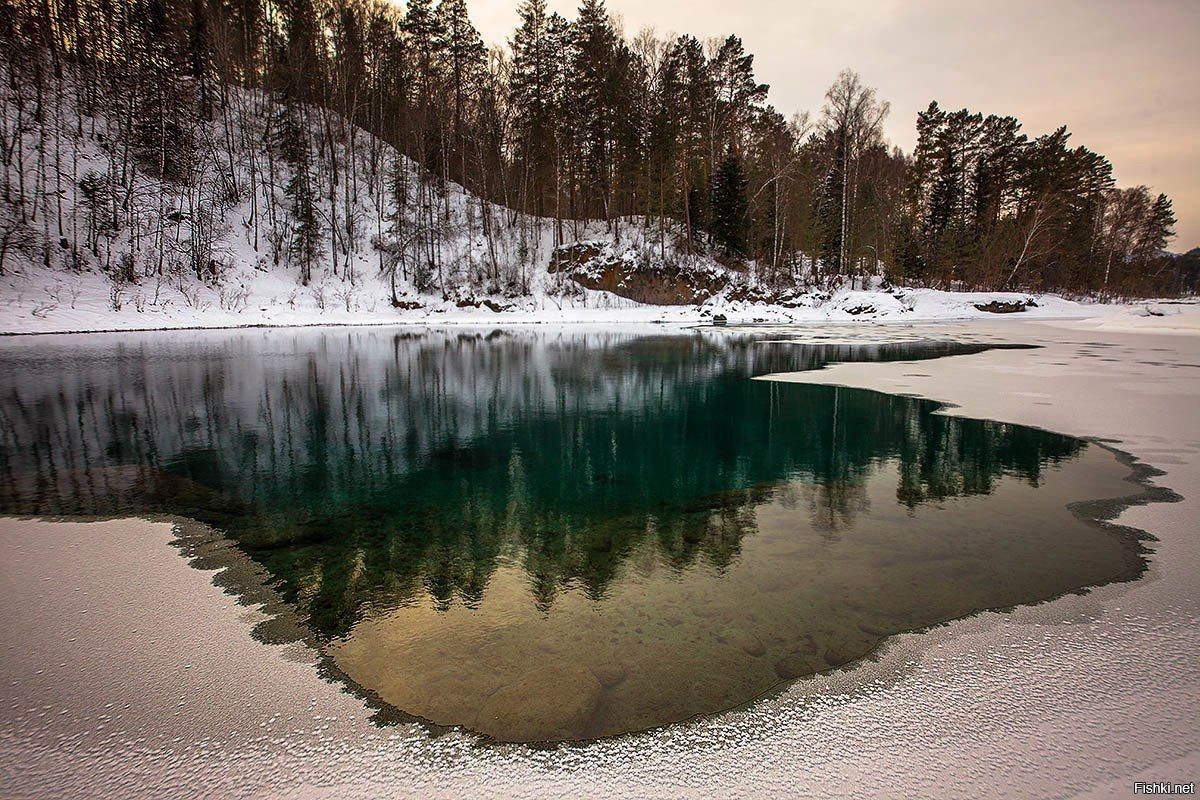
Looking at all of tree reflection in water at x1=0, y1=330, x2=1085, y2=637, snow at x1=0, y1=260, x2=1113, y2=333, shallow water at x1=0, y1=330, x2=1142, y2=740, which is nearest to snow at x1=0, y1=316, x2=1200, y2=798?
shallow water at x1=0, y1=330, x2=1142, y2=740

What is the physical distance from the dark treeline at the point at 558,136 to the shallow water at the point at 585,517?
32.8m

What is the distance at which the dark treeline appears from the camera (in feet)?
134

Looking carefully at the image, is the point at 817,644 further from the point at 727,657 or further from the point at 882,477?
the point at 882,477

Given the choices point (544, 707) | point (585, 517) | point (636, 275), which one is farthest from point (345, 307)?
point (544, 707)

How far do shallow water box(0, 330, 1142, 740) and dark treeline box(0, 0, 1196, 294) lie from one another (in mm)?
32814

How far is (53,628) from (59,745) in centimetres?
133

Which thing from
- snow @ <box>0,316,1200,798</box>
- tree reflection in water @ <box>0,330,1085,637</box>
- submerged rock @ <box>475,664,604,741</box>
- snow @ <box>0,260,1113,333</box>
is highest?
snow @ <box>0,260,1113,333</box>

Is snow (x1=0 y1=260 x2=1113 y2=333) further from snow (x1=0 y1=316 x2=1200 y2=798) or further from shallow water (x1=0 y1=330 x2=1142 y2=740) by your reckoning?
snow (x1=0 y1=316 x2=1200 y2=798)

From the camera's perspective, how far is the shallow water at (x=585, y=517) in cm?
322

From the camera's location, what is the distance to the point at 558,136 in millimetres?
45969

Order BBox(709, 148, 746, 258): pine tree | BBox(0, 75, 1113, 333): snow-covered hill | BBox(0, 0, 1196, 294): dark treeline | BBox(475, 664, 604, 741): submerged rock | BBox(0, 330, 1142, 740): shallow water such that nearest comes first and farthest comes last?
BBox(475, 664, 604, 741): submerged rock → BBox(0, 330, 1142, 740): shallow water → BBox(0, 75, 1113, 333): snow-covered hill → BBox(0, 0, 1196, 294): dark treeline → BBox(709, 148, 746, 258): pine tree

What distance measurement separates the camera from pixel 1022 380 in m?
12.9

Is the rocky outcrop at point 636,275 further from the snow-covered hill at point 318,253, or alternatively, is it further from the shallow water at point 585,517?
the shallow water at point 585,517

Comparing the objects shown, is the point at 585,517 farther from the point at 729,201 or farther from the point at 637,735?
the point at 729,201
